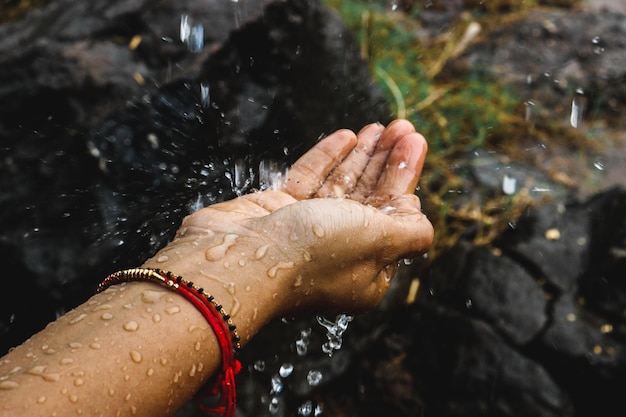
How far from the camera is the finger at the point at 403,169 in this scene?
220cm

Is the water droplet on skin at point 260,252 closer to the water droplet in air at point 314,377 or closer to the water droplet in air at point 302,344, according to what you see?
the water droplet in air at point 302,344

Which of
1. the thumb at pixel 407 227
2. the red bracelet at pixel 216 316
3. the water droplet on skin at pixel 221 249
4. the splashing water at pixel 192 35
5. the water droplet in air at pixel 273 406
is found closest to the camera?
the red bracelet at pixel 216 316

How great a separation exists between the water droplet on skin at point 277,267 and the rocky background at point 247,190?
3.08 feet

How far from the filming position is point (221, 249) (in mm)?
1805

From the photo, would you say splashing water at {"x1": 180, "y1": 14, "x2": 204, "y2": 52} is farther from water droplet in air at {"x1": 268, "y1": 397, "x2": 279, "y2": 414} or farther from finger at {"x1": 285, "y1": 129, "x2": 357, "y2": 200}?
water droplet in air at {"x1": 268, "y1": 397, "x2": 279, "y2": 414}

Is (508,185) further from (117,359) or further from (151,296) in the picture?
(117,359)

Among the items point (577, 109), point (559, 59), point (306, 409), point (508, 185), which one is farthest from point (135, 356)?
point (559, 59)

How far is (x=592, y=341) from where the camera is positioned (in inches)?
102

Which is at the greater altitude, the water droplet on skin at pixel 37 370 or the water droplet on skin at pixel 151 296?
the water droplet on skin at pixel 37 370

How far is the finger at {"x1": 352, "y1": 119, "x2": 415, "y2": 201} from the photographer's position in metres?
2.38

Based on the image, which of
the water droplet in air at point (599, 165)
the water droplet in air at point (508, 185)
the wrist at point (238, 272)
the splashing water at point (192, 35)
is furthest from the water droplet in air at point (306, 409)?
the water droplet in air at point (599, 165)

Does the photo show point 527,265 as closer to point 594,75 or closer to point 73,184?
point 73,184

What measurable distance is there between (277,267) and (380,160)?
902 millimetres

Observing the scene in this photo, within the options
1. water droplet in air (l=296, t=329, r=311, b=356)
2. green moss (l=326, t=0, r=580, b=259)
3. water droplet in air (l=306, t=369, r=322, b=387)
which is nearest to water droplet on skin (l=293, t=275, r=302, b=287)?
water droplet in air (l=296, t=329, r=311, b=356)
